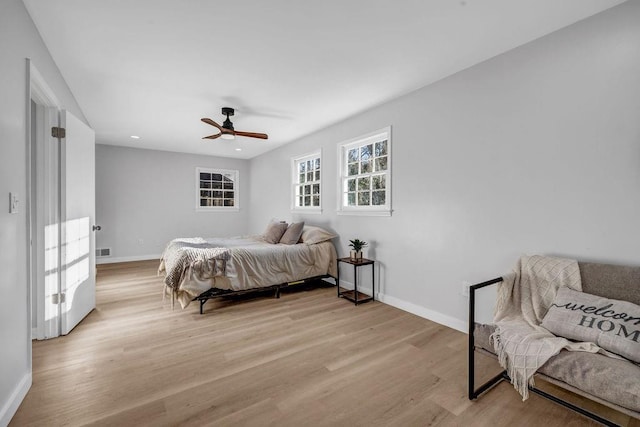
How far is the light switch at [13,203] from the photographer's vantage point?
5.21 ft

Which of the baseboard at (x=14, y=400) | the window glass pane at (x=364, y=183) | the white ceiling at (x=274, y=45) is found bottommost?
the baseboard at (x=14, y=400)

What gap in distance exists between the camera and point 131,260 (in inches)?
241

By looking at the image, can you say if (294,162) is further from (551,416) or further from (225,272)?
(551,416)

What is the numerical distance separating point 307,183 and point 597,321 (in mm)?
4123

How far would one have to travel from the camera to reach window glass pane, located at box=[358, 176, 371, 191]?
383cm

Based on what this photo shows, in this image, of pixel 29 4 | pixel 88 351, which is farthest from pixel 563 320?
pixel 29 4

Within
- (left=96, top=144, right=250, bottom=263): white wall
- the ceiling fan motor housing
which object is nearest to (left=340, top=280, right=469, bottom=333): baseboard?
Result: the ceiling fan motor housing

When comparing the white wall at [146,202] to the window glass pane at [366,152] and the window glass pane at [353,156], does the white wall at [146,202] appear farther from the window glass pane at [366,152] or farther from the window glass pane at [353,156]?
the window glass pane at [366,152]

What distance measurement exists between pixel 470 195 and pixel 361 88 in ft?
5.28

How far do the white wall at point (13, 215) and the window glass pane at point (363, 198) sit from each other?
3.27m

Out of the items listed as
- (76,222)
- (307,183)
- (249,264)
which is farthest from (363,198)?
(76,222)

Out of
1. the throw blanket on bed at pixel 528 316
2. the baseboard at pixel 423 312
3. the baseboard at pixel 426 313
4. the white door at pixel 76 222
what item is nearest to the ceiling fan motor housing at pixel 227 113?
the white door at pixel 76 222

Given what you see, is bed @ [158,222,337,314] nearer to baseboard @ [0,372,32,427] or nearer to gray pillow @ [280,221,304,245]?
gray pillow @ [280,221,304,245]

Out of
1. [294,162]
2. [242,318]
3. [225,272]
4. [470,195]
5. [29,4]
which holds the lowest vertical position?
[242,318]
